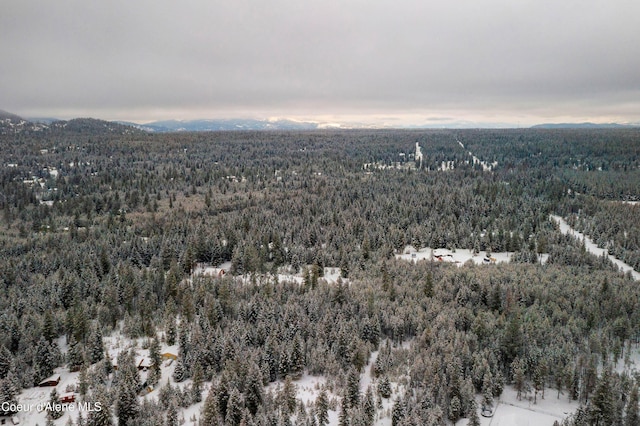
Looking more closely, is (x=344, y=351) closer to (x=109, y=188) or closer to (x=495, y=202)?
(x=495, y=202)

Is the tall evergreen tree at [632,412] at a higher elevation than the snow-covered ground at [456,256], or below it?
higher

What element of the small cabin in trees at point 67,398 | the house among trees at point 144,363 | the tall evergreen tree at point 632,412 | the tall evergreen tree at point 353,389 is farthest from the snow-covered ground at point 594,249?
the small cabin in trees at point 67,398

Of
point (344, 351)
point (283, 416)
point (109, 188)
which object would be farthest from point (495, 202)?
point (109, 188)

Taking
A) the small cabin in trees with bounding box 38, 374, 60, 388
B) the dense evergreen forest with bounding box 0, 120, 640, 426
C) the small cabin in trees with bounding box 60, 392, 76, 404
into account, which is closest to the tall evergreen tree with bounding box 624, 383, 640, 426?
the dense evergreen forest with bounding box 0, 120, 640, 426

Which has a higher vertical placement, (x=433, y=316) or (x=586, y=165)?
(x=586, y=165)

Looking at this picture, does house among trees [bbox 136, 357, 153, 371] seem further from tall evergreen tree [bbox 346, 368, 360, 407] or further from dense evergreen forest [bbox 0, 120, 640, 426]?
tall evergreen tree [bbox 346, 368, 360, 407]

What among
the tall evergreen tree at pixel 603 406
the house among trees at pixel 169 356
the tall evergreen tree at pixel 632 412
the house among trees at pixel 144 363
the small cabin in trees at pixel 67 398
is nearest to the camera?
the tall evergreen tree at pixel 603 406

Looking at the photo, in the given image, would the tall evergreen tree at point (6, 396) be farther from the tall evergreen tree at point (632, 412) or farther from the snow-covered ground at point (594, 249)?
the snow-covered ground at point (594, 249)
